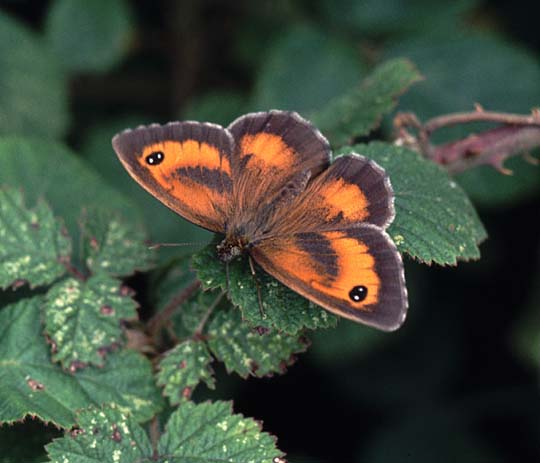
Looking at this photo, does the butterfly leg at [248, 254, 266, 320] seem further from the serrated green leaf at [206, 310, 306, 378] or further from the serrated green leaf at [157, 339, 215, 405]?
the serrated green leaf at [157, 339, 215, 405]

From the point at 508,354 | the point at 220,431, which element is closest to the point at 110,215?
the point at 220,431

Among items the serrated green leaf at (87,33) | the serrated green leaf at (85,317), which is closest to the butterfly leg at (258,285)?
the serrated green leaf at (85,317)

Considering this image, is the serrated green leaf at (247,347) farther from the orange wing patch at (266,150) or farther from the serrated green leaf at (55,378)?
the orange wing patch at (266,150)

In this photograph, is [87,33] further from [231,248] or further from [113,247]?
[231,248]

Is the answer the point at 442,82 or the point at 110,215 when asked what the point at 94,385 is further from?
the point at 442,82

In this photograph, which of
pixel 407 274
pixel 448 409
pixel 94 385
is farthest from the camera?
pixel 448 409
